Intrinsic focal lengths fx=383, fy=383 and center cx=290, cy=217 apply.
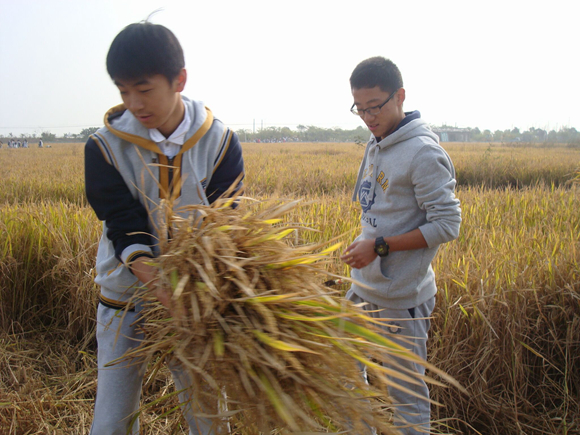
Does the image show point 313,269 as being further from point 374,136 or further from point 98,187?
point 374,136

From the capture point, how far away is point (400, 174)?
4.50 feet

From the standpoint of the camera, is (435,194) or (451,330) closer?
(435,194)

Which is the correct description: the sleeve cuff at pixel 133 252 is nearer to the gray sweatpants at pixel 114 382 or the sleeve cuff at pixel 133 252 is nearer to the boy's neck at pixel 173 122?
the gray sweatpants at pixel 114 382

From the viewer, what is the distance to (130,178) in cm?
A: 113

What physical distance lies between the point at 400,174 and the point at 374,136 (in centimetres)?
29

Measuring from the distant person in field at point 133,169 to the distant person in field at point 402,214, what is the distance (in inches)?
24.1

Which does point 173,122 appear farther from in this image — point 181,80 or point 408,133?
point 408,133

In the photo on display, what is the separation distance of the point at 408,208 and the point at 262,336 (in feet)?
2.88

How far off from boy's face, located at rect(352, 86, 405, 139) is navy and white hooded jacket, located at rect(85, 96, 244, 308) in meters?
0.56

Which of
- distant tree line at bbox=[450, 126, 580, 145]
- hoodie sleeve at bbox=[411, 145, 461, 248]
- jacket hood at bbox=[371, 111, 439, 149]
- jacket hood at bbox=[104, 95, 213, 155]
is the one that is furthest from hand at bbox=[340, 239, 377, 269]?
distant tree line at bbox=[450, 126, 580, 145]

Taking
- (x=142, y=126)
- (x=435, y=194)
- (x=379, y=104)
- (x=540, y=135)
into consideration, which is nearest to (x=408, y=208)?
(x=435, y=194)

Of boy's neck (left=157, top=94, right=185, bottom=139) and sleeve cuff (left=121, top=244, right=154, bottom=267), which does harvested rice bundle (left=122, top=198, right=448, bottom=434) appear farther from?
boy's neck (left=157, top=94, right=185, bottom=139)

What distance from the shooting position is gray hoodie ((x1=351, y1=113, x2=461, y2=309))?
1.31 meters

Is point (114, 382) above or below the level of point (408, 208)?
below
